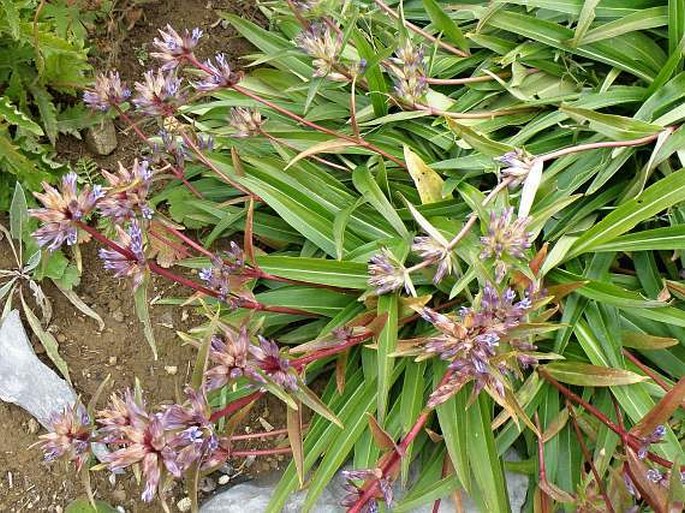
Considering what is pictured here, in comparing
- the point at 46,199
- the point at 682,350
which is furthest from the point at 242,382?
the point at 682,350

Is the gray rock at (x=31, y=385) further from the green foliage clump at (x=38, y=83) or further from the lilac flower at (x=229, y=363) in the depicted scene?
the lilac flower at (x=229, y=363)

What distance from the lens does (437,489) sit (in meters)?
2.19

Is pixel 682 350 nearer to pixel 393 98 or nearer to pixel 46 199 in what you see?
pixel 393 98

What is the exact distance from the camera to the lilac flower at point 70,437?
5.47 feet

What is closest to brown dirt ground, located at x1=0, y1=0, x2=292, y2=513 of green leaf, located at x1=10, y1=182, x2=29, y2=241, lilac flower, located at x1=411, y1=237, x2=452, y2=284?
green leaf, located at x1=10, y1=182, x2=29, y2=241

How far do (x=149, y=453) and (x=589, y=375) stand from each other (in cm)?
125

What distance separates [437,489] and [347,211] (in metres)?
0.86

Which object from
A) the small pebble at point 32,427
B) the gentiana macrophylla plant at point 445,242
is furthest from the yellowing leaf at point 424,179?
the small pebble at point 32,427

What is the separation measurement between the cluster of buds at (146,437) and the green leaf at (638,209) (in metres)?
1.20

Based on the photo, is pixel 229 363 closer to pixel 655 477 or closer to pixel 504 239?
pixel 504 239

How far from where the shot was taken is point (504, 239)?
1905 millimetres

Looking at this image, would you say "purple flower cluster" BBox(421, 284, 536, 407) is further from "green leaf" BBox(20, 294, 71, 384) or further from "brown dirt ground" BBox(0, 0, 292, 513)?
"green leaf" BBox(20, 294, 71, 384)

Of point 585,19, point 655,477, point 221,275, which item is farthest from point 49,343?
point 585,19

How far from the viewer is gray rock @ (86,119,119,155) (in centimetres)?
290
